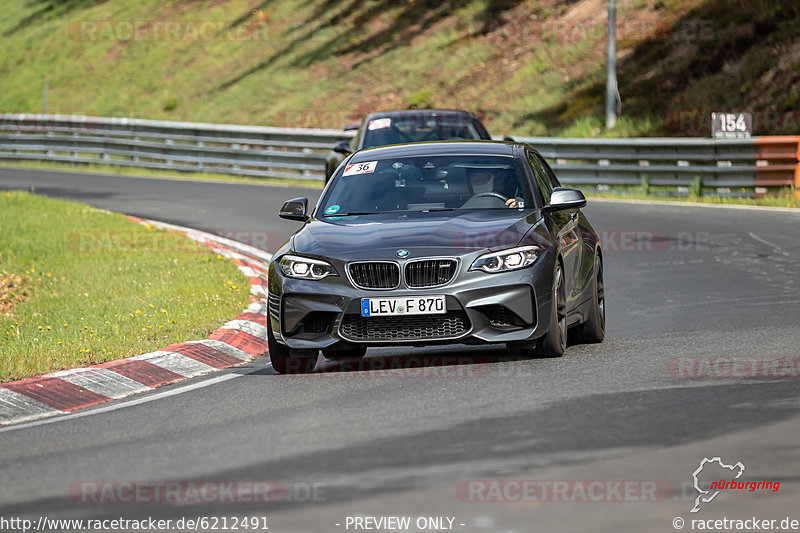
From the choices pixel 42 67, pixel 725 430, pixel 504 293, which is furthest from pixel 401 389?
pixel 42 67

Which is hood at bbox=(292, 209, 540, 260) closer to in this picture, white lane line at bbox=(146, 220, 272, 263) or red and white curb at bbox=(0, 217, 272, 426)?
red and white curb at bbox=(0, 217, 272, 426)

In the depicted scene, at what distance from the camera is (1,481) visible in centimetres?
644

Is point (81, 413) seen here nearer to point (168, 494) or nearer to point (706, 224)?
point (168, 494)

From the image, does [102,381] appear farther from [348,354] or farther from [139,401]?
[348,354]

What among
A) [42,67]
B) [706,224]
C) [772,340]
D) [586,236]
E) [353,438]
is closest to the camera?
[353,438]

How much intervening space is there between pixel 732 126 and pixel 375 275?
54.2 feet

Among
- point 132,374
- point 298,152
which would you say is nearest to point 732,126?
point 298,152

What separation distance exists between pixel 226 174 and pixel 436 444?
27.9m

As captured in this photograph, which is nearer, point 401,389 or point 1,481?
point 1,481

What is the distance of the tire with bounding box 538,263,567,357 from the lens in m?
9.23

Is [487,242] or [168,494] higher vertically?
[487,242]

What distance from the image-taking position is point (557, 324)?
9.30 metres

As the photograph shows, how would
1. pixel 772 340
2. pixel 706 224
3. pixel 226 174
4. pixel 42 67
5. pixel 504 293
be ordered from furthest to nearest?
pixel 42 67, pixel 226 174, pixel 706 224, pixel 772 340, pixel 504 293

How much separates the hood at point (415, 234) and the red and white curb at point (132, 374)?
75 cm
